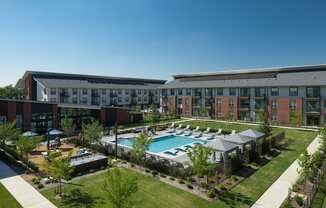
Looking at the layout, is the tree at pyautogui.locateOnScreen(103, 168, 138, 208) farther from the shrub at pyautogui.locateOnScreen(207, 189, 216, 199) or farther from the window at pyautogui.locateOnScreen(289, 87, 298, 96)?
the window at pyautogui.locateOnScreen(289, 87, 298, 96)

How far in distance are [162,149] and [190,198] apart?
650 inches

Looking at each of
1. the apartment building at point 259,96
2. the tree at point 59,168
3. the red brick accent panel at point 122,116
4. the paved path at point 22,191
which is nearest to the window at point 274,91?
the apartment building at point 259,96

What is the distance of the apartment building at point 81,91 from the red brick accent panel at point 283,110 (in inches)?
1668

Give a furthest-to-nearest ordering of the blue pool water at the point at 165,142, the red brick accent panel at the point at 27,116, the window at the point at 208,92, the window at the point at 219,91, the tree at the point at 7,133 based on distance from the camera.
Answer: the window at the point at 208,92 → the window at the point at 219,91 → the red brick accent panel at the point at 27,116 → the blue pool water at the point at 165,142 → the tree at the point at 7,133

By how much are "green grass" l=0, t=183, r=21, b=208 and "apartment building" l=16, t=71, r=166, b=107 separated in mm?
30378

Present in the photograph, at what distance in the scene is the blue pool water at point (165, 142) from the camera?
32394 millimetres

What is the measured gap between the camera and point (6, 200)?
14945 millimetres

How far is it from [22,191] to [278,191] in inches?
754

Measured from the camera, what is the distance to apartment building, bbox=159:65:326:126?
139 feet

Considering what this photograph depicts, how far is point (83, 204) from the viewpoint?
566 inches

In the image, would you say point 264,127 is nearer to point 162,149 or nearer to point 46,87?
point 162,149

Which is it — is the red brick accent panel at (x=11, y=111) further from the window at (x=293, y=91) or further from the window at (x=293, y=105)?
the window at (x=293, y=91)

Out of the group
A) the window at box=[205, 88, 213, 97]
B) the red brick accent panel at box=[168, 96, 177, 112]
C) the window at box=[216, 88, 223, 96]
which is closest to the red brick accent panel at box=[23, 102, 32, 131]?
the red brick accent panel at box=[168, 96, 177, 112]

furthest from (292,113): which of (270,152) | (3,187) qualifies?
(3,187)
